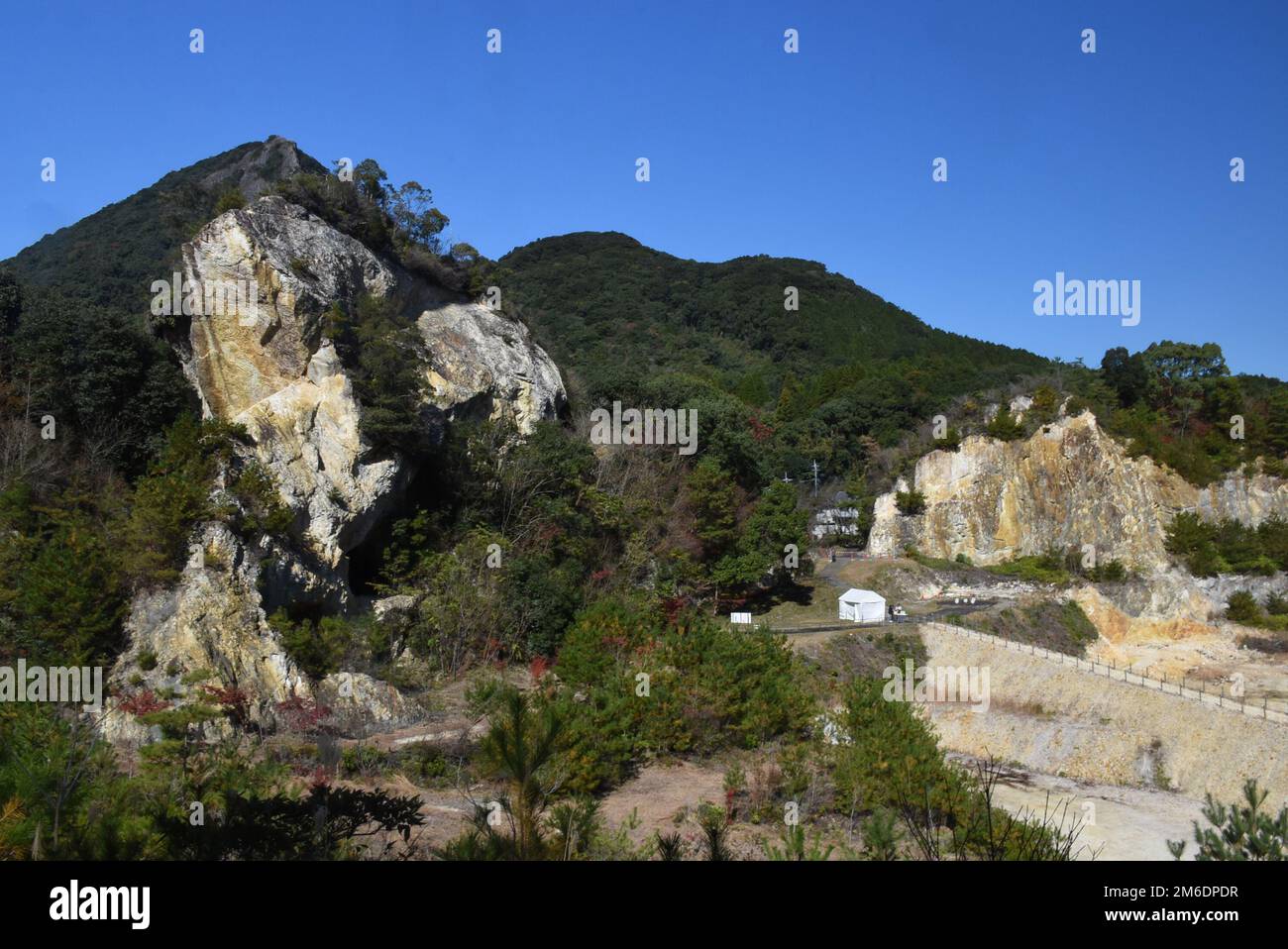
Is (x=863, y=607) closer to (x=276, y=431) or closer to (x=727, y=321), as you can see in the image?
(x=276, y=431)

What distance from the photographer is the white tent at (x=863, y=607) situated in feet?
107

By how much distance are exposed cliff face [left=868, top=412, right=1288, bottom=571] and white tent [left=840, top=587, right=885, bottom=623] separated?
12181 mm

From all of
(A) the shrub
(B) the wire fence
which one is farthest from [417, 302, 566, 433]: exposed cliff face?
(A) the shrub

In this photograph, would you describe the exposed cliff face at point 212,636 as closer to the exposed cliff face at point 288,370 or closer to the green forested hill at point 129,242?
the exposed cliff face at point 288,370

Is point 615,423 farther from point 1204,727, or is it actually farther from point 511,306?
point 1204,727

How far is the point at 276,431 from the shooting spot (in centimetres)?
2225

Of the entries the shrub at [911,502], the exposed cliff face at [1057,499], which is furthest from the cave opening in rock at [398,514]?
the shrub at [911,502]

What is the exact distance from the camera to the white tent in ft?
107

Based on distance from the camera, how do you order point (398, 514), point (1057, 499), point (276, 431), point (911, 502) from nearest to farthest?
point (276, 431), point (398, 514), point (1057, 499), point (911, 502)

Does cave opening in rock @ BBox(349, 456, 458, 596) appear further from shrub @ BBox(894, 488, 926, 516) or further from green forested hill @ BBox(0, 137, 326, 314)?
shrub @ BBox(894, 488, 926, 516)

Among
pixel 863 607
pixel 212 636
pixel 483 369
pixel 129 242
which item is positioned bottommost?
pixel 863 607

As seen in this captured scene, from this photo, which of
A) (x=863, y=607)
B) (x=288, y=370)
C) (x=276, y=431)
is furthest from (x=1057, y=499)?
(x=276, y=431)

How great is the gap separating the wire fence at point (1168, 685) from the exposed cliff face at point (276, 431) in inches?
756

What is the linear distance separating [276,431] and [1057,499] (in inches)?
1479
